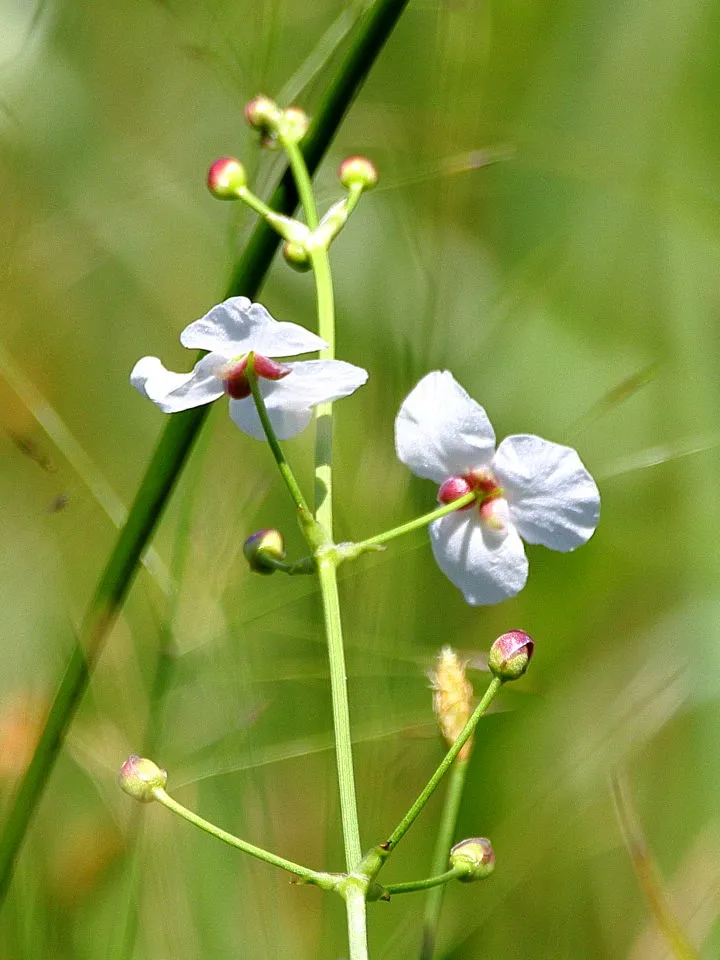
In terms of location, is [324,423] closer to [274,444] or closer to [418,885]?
[274,444]

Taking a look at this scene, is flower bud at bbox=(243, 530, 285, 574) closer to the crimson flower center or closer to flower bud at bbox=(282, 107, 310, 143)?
the crimson flower center

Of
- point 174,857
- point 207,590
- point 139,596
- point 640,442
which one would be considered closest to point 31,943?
point 174,857

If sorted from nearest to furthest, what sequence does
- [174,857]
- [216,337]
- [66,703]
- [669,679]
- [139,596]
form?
[216,337] → [66,703] → [174,857] → [669,679] → [139,596]

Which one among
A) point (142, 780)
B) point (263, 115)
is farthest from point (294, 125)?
point (142, 780)

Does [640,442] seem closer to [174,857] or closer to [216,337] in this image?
[174,857]

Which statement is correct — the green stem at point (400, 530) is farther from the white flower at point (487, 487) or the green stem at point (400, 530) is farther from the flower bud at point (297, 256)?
the flower bud at point (297, 256)

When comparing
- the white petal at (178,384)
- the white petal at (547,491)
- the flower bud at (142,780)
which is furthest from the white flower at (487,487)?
the flower bud at (142,780)

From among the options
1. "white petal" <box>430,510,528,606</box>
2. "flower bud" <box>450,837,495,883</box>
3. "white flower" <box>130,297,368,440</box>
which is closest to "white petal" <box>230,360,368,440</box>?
"white flower" <box>130,297,368,440</box>
